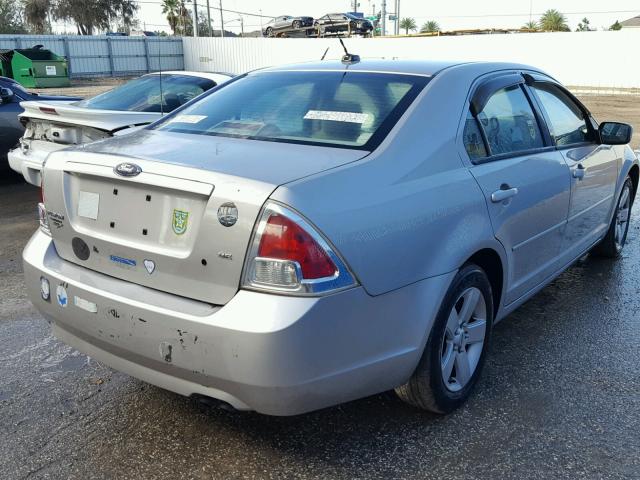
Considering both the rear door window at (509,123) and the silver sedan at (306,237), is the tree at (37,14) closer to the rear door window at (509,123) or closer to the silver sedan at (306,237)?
the silver sedan at (306,237)

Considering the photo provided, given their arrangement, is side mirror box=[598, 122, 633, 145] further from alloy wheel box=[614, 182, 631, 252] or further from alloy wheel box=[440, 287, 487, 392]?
alloy wheel box=[440, 287, 487, 392]

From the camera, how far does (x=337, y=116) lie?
3.08 meters

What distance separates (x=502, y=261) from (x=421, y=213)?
2.65 ft

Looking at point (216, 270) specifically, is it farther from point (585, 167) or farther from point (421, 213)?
point (585, 167)

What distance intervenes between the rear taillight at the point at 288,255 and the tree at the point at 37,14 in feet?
225

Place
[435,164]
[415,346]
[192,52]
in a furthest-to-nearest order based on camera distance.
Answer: [192,52], [435,164], [415,346]

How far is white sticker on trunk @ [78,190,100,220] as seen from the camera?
107 inches

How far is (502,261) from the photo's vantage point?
327 cm

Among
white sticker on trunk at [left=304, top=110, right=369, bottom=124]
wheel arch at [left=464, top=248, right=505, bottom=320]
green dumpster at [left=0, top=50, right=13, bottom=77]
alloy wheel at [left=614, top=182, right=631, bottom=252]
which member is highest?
green dumpster at [left=0, top=50, right=13, bottom=77]

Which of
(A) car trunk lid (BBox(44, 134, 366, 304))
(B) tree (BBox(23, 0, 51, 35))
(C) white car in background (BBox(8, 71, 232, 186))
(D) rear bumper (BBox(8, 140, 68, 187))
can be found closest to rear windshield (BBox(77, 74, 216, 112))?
(C) white car in background (BBox(8, 71, 232, 186))

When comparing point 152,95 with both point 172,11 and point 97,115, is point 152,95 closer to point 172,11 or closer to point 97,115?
point 97,115

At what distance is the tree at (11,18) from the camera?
196ft

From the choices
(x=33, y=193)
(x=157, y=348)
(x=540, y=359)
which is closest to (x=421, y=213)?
(x=157, y=348)

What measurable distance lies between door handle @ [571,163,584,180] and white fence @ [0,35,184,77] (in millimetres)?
34330
